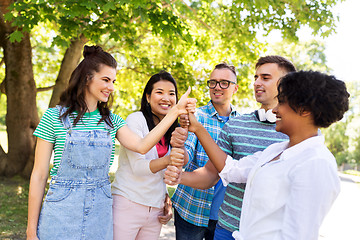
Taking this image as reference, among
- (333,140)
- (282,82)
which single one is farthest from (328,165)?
(333,140)

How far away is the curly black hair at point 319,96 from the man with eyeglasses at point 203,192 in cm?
134

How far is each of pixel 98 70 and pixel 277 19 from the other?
21.1 ft

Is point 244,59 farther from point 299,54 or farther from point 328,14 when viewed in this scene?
point 299,54

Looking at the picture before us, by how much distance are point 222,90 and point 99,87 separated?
142 cm

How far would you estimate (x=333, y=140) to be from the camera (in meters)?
40.2

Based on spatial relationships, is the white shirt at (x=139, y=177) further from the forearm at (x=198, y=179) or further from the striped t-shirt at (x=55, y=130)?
the striped t-shirt at (x=55, y=130)

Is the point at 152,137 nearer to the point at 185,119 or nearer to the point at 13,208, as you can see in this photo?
the point at 185,119

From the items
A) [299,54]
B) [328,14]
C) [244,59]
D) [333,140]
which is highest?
[299,54]

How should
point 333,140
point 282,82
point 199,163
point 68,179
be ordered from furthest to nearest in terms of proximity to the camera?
point 333,140 → point 199,163 → point 68,179 → point 282,82

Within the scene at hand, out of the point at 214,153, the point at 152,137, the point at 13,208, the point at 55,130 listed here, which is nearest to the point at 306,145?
the point at 214,153

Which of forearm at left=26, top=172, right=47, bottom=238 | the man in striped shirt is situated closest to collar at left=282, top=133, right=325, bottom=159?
the man in striped shirt

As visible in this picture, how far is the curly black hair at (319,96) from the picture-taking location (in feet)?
5.54

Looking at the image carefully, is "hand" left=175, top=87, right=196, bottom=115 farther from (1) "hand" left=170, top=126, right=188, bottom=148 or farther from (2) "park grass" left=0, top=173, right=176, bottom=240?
(2) "park grass" left=0, top=173, right=176, bottom=240

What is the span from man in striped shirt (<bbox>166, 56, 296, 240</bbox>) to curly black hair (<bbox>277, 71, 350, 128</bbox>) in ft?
2.78
